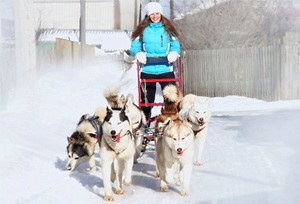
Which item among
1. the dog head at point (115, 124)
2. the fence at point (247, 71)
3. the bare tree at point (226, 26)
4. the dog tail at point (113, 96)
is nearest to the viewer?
the dog head at point (115, 124)

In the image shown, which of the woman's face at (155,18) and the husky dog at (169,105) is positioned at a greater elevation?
the woman's face at (155,18)

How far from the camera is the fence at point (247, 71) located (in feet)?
51.2


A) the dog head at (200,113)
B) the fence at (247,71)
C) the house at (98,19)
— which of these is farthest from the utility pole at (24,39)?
the house at (98,19)

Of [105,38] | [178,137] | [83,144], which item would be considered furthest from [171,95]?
[105,38]

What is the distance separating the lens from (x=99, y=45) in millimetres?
44812

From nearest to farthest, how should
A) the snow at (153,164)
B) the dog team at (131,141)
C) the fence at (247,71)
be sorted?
1. the dog team at (131,141)
2. the snow at (153,164)
3. the fence at (247,71)

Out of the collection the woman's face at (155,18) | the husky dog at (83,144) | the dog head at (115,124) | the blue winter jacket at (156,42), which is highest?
the woman's face at (155,18)

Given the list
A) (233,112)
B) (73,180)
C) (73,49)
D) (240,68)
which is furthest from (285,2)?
(73,180)

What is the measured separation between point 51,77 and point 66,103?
6.52m

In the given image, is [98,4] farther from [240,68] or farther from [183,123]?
[183,123]

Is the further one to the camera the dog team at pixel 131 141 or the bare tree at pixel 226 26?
the bare tree at pixel 226 26

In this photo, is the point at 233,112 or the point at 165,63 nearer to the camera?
the point at 165,63

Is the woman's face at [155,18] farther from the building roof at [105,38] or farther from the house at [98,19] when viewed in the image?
the house at [98,19]

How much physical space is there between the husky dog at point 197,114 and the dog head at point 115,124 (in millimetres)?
1501
